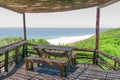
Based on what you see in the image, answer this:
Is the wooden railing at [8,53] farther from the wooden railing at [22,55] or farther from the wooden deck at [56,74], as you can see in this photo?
the wooden deck at [56,74]

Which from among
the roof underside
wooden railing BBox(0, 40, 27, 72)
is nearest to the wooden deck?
wooden railing BBox(0, 40, 27, 72)

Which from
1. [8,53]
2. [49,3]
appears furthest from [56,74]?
[49,3]

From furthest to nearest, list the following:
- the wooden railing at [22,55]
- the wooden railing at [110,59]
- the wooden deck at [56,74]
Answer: the wooden railing at [22,55], the wooden railing at [110,59], the wooden deck at [56,74]

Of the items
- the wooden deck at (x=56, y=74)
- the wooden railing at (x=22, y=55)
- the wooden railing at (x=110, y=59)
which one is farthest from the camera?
the wooden railing at (x=22, y=55)

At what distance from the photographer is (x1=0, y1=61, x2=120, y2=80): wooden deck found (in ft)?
19.1

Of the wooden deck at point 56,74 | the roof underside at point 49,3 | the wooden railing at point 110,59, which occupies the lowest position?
the wooden deck at point 56,74

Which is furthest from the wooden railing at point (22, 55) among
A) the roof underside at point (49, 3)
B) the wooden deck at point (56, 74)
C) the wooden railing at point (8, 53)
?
the roof underside at point (49, 3)

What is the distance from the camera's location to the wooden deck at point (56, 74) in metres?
5.82

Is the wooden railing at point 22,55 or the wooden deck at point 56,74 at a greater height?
the wooden railing at point 22,55

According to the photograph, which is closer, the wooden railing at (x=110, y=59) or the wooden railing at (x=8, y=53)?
the wooden railing at (x=110, y=59)

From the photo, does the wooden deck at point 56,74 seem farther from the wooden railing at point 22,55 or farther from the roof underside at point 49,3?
the roof underside at point 49,3

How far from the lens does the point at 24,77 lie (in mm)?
5832

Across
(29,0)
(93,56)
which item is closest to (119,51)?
(93,56)

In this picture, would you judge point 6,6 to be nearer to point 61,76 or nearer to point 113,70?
point 61,76
